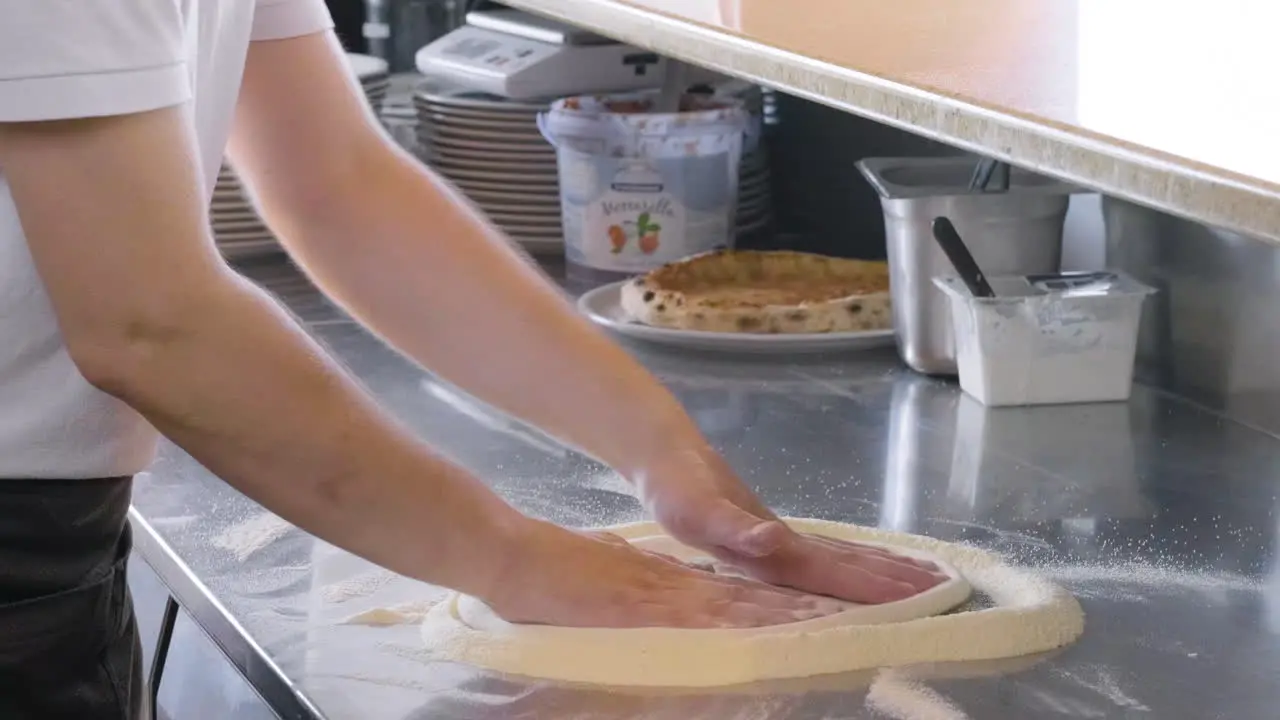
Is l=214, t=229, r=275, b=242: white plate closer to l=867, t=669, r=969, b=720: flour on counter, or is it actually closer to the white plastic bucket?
the white plastic bucket

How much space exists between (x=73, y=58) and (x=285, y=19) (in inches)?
14.4

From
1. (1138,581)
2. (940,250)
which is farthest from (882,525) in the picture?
(940,250)

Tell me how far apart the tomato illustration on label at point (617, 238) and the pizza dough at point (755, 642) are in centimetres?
100

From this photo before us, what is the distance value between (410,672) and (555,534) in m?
0.12

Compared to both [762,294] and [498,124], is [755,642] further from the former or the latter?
[498,124]

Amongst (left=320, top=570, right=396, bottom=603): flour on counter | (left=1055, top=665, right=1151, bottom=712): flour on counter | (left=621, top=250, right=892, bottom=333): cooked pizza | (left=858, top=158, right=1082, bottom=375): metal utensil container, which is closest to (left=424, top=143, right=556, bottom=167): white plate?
(left=621, top=250, right=892, bottom=333): cooked pizza

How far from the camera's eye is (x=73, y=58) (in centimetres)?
79

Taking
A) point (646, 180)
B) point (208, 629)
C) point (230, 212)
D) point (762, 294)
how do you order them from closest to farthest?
point (208, 629)
point (762, 294)
point (646, 180)
point (230, 212)

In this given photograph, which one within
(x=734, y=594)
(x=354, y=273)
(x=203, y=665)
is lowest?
(x=203, y=665)

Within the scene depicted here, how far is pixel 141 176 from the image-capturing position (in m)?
0.82

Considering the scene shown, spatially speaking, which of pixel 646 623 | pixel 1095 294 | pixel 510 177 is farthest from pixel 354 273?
pixel 510 177

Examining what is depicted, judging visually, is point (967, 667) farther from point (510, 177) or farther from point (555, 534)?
point (510, 177)

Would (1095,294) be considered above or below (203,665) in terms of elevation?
above

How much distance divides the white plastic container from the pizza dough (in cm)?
46
